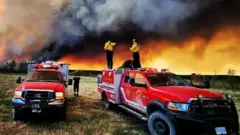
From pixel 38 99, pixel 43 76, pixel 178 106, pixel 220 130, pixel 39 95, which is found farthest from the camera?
pixel 43 76

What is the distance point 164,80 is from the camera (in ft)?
28.1

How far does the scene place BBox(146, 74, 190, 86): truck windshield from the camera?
830cm

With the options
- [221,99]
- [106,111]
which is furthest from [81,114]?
[221,99]

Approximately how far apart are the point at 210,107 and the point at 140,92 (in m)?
2.57

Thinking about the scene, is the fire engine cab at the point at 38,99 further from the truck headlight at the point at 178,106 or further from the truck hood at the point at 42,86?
the truck headlight at the point at 178,106

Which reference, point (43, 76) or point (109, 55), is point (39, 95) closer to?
point (43, 76)

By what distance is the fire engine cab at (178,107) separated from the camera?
6.22 m

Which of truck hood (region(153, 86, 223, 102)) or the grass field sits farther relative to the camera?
the grass field

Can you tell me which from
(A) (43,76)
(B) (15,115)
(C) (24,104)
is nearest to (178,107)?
(C) (24,104)

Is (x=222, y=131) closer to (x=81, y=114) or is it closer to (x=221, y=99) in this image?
(x=221, y=99)

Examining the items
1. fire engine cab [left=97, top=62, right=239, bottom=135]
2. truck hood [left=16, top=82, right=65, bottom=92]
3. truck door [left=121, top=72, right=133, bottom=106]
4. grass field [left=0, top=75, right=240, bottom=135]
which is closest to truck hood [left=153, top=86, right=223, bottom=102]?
fire engine cab [left=97, top=62, right=239, bottom=135]

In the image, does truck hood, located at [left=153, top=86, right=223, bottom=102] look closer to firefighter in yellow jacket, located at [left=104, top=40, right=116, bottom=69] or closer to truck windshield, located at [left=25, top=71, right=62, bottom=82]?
truck windshield, located at [left=25, top=71, right=62, bottom=82]

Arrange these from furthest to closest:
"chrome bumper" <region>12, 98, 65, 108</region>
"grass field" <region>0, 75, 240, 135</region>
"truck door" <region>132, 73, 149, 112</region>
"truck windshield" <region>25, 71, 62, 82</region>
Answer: "truck windshield" <region>25, 71, 62, 82</region> < "chrome bumper" <region>12, 98, 65, 108</region> < "truck door" <region>132, 73, 149, 112</region> < "grass field" <region>0, 75, 240, 135</region>

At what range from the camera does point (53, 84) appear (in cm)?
942
